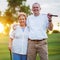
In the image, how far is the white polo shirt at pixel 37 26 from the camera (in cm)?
693

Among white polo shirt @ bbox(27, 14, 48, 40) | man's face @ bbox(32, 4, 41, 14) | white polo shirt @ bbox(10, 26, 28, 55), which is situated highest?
man's face @ bbox(32, 4, 41, 14)

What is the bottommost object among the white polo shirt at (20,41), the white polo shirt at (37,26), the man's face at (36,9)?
the white polo shirt at (20,41)

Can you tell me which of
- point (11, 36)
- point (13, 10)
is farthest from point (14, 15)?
point (11, 36)

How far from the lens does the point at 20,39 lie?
6.94m

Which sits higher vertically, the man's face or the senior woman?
the man's face

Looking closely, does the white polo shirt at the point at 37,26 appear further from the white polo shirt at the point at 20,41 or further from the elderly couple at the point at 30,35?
the white polo shirt at the point at 20,41

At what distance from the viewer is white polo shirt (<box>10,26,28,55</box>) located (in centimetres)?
693

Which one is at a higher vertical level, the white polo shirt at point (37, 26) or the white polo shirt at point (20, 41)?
the white polo shirt at point (37, 26)

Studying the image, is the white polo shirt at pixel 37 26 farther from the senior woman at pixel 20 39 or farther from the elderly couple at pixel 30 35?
the senior woman at pixel 20 39

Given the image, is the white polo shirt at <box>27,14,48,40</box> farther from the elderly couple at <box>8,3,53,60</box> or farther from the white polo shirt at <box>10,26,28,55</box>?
the white polo shirt at <box>10,26,28,55</box>

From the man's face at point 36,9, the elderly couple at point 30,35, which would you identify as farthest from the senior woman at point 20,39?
the man's face at point 36,9

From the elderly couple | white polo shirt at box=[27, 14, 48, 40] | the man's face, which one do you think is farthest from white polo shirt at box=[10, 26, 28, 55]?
the man's face

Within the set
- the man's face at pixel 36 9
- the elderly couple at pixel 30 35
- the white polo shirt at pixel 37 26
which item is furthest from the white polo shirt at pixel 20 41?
the man's face at pixel 36 9

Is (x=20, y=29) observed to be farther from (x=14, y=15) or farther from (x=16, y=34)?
(x=14, y=15)
